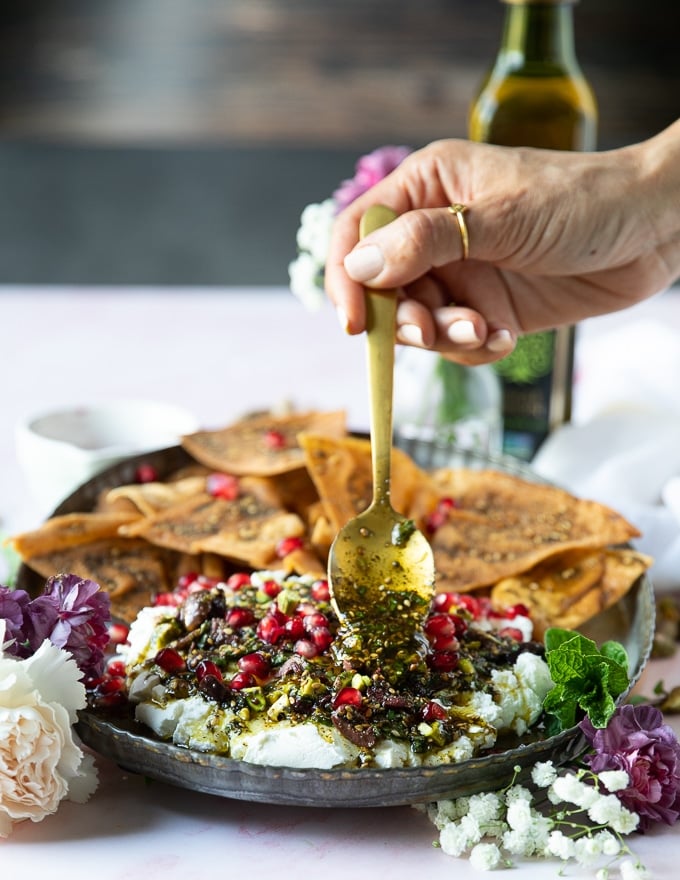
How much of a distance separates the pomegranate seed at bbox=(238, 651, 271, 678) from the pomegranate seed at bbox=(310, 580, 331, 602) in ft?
0.47

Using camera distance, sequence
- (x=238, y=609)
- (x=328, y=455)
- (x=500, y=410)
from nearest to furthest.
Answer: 1. (x=238, y=609)
2. (x=328, y=455)
3. (x=500, y=410)

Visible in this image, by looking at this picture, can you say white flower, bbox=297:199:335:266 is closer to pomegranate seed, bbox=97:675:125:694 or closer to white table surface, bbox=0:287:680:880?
white table surface, bbox=0:287:680:880

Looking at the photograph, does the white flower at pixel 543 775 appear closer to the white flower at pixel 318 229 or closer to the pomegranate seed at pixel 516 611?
the pomegranate seed at pixel 516 611

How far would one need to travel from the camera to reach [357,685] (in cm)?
112

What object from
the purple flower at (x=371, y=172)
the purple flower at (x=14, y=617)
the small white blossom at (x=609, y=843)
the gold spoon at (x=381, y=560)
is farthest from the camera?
the purple flower at (x=371, y=172)

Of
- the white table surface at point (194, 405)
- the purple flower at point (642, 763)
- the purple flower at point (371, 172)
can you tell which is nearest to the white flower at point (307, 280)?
the purple flower at point (371, 172)

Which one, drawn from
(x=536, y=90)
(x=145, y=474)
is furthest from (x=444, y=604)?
(x=536, y=90)

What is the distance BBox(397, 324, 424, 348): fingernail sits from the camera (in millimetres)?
1645

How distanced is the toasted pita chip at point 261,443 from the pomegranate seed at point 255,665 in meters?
0.58

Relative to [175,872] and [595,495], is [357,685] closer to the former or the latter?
[175,872]

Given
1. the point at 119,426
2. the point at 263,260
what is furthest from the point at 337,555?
the point at 263,260

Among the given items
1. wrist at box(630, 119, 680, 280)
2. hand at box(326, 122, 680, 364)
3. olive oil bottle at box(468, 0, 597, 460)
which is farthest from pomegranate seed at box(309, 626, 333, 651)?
olive oil bottle at box(468, 0, 597, 460)

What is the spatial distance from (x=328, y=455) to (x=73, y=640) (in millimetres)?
624

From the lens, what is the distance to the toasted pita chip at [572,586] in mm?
1477
